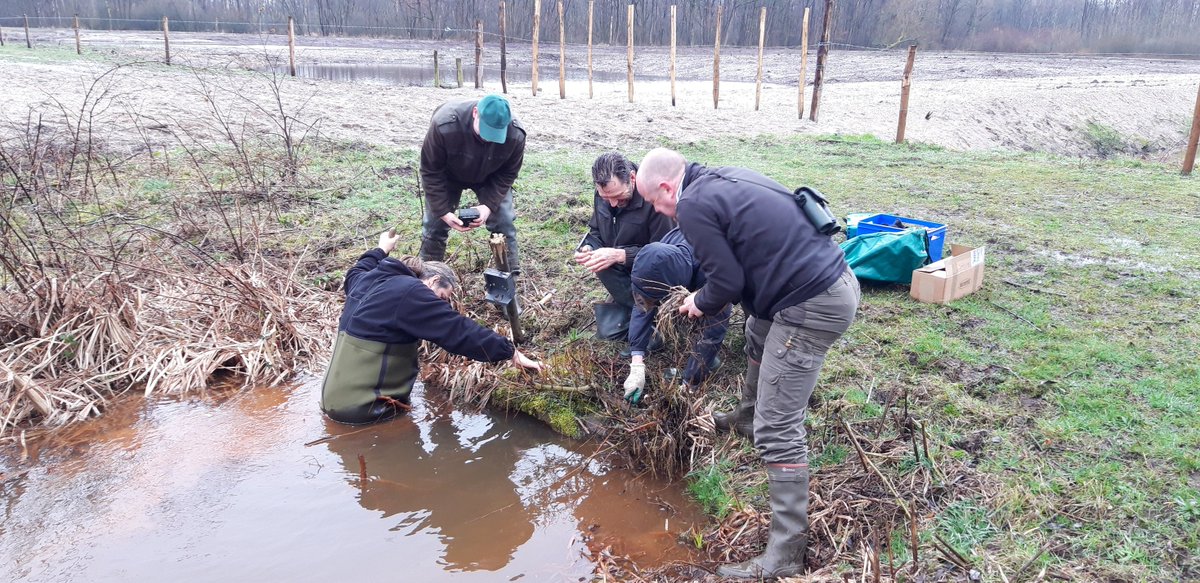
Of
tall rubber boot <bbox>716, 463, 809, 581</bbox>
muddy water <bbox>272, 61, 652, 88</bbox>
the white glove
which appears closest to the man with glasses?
the white glove

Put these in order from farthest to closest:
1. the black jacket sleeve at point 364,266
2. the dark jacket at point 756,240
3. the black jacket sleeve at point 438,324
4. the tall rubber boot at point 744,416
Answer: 1. the black jacket sleeve at point 364,266
2. the black jacket sleeve at point 438,324
3. the tall rubber boot at point 744,416
4. the dark jacket at point 756,240

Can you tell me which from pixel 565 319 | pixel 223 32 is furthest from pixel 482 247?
pixel 223 32

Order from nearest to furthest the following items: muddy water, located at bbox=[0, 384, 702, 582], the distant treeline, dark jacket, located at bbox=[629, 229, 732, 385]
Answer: muddy water, located at bbox=[0, 384, 702, 582]
dark jacket, located at bbox=[629, 229, 732, 385]
the distant treeline

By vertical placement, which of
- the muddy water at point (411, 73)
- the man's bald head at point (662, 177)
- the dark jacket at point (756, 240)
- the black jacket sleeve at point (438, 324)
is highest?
the muddy water at point (411, 73)

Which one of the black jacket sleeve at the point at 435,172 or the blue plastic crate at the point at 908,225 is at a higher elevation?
the black jacket sleeve at the point at 435,172

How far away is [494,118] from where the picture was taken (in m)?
4.98

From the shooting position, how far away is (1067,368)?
4422 mm

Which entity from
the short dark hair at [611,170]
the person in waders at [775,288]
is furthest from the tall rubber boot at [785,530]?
the short dark hair at [611,170]

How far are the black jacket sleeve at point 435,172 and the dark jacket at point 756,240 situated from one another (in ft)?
8.90

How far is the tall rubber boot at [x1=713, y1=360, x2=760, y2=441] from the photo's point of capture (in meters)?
3.99

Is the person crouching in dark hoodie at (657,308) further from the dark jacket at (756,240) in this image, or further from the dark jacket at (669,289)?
the dark jacket at (756,240)

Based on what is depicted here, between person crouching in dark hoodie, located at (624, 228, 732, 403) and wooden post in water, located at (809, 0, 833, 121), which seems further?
wooden post in water, located at (809, 0, 833, 121)

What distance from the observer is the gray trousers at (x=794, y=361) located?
9.91 ft

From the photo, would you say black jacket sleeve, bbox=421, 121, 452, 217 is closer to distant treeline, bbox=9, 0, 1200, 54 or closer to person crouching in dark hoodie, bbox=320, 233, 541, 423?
person crouching in dark hoodie, bbox=320, 233, 541, 423
